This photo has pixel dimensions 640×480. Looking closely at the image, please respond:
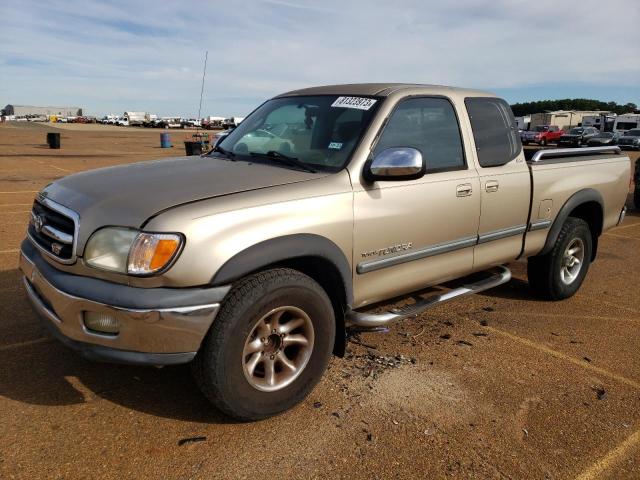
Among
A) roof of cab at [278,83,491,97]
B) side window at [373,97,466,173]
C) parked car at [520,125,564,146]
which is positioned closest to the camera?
side window at [373,97,466,173]

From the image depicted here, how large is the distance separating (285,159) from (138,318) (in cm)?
146

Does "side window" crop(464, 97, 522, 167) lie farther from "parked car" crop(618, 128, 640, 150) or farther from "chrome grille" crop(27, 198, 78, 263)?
"parked car" crop(618, 128, 640, 150)

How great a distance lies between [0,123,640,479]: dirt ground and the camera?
2.59 meters

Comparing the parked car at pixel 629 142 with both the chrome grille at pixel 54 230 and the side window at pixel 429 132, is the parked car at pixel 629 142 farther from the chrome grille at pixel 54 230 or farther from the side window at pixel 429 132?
the chrome grille at pixel 54 230

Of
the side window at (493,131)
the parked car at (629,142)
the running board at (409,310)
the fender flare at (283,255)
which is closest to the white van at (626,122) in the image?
the parked car at (629,142)

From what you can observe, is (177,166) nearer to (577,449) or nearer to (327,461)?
(327,461)

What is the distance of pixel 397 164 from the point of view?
3102 millimetres

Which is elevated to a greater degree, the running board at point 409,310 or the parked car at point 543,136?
the parked car at point 543,136

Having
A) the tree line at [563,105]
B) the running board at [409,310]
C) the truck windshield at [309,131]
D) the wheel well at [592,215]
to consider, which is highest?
the tree line at [563,105]

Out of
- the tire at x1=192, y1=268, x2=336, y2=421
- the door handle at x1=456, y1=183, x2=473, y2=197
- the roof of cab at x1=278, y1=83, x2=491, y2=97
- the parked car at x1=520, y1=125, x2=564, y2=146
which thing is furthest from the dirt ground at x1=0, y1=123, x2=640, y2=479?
the parked car at x1=520, y1=125, x2=564, y2=146

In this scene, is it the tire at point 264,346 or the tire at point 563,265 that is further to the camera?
the tire at point 563,265

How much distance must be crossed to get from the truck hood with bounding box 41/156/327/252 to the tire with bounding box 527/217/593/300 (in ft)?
9.12

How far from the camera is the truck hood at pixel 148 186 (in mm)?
2631

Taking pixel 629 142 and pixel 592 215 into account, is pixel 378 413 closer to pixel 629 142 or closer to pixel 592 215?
pixel 592 215
